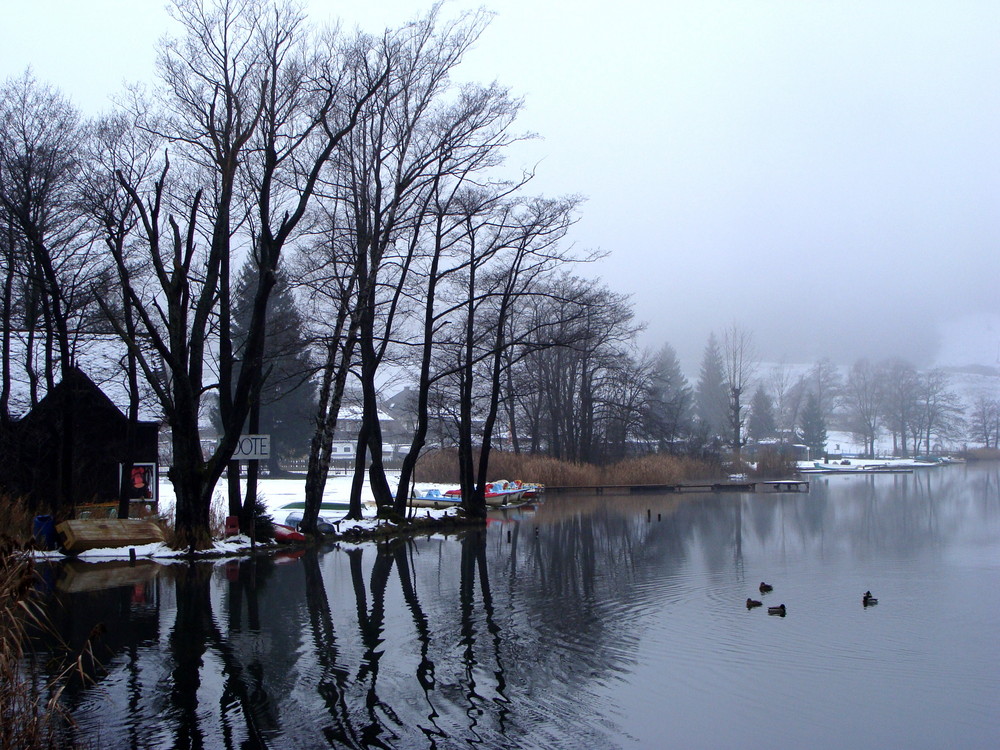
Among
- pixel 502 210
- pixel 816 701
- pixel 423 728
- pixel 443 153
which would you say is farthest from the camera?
pixel 502 210

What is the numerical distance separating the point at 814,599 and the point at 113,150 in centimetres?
1742

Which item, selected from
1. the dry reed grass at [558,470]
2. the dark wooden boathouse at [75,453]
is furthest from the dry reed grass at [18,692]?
the dry reed grass at [558,470]

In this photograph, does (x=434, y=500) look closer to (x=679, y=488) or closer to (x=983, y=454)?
(x=679, y=488)

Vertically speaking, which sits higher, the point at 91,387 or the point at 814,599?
the point at 91,387

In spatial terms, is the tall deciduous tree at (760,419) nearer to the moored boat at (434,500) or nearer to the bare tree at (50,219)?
the moored boat at (434,500)

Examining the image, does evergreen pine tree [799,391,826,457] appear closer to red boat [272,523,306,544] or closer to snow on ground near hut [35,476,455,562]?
snow on ground near hut [35,476,455,562]

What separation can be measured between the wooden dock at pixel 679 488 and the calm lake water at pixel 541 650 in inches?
1210

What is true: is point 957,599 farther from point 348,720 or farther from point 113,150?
point 113,150

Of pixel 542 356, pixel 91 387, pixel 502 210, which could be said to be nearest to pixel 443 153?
pixel 502 210

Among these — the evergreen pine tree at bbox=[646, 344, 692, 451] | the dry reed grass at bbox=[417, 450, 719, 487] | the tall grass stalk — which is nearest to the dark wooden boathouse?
the tall grass stalk

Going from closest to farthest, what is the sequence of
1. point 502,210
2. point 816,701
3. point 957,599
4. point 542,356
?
point 816,701 → point 957,599 → point 502,210 → point 542,356

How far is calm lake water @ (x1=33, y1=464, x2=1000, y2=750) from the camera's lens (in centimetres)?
811

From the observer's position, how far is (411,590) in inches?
634

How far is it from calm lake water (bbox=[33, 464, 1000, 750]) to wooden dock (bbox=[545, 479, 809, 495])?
30.7 m
